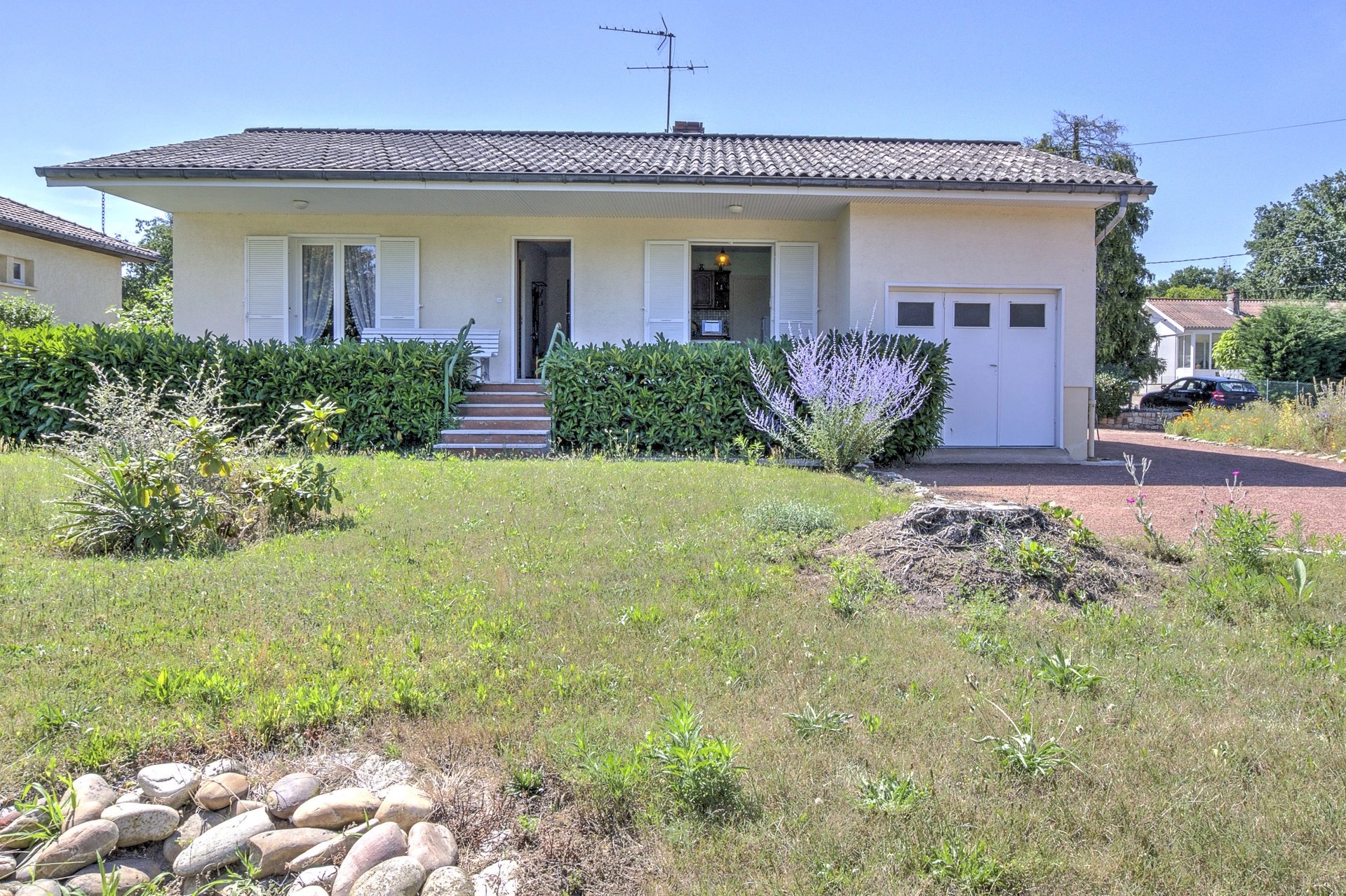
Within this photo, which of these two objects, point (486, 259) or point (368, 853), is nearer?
point (368, 853)

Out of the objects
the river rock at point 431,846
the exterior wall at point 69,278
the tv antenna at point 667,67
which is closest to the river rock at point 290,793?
the river rock at point 431,846

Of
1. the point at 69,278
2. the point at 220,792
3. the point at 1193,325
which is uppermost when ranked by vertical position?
the point at 1193,325

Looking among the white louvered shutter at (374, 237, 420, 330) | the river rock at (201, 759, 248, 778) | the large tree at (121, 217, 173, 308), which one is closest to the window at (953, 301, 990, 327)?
the white louvered shutter at (374, 237, 420, 330)

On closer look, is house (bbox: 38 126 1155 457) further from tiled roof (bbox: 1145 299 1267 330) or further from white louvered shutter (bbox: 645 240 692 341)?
tiled roof (bbox: 1145 299 1267 330)

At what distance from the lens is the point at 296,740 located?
2926mm

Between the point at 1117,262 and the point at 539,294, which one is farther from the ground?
the point at 1117,262

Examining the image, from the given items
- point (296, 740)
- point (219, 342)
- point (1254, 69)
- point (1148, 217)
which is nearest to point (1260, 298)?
point (1148, 217)

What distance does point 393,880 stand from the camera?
2.34 metres

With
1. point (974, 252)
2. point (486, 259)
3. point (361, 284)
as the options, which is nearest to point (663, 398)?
point (486, 259)

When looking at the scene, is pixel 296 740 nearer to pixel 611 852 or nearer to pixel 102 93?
pixel 611 852

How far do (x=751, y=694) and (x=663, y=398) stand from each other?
7615 mm

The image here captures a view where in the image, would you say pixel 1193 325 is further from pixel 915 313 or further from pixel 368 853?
pixel 368 853

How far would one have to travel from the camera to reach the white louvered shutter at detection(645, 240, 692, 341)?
1312cm

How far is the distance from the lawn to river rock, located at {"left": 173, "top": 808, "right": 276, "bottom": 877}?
1.20 feet
